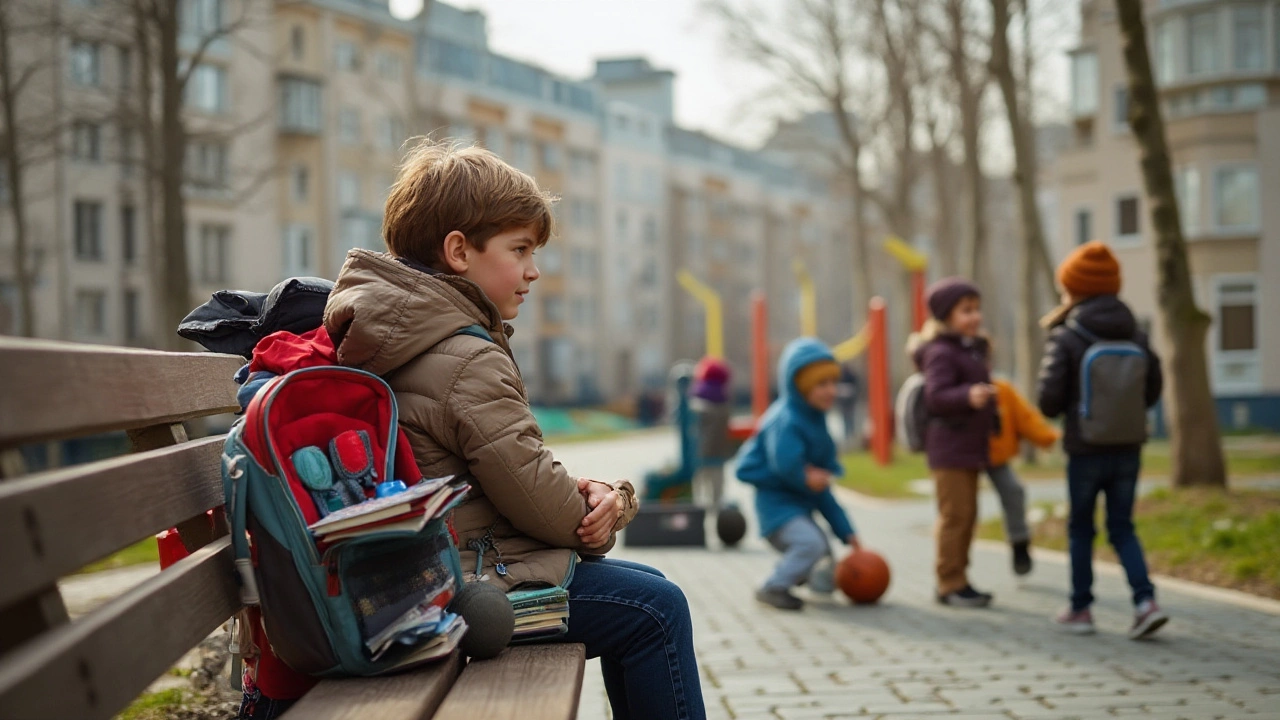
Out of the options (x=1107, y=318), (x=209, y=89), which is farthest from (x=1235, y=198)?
(x=1107, y=318)

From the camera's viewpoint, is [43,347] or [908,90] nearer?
[43,347]

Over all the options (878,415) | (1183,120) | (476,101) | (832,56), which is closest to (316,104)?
(476,101)

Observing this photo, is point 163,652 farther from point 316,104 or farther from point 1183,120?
point 316,104

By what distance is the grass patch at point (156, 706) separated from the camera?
4.88 meters

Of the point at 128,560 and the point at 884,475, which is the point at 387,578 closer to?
the point at 128,560

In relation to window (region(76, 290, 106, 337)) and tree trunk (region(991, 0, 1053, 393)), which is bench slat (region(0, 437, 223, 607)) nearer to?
tree trunk (region(991, 0, 1053, 393))

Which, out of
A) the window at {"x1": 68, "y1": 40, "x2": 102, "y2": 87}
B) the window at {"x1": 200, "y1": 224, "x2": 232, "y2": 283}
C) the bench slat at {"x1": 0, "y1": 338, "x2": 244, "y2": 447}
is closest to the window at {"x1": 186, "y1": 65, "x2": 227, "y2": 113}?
the window at {"x1": 200, "y1": 224, "x2": 232, "y2": 283}

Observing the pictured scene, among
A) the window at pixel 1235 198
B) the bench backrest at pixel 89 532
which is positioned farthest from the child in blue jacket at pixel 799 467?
the window at pixel 1235 198

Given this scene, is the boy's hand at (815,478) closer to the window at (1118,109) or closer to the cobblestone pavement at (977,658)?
the cobblestone pavement at (977,658)

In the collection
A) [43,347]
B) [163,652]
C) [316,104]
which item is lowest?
[163,652]

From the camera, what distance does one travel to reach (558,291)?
78.2m

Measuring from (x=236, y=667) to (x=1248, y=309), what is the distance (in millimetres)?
39109

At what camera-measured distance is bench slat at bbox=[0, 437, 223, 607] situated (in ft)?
7.02

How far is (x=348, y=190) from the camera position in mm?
59844
